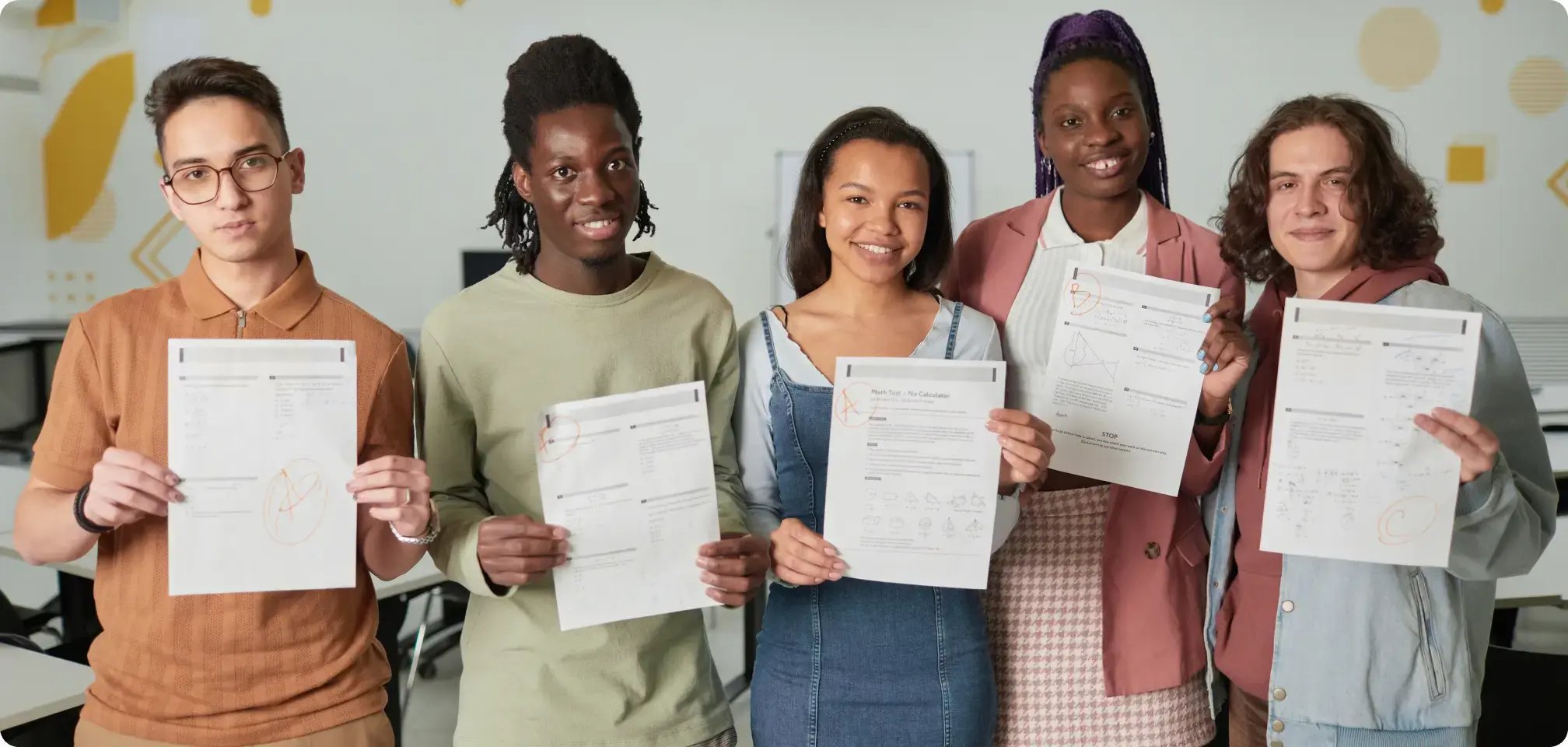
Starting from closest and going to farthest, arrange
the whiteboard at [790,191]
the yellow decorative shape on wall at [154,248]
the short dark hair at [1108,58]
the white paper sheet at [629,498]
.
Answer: the white paper sheet at [629,498] → the short dark hair at [1108,58] → the whiteboard at [790,191] → the yellow decorative shape on wall at [154,248]

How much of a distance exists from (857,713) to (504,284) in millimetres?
935

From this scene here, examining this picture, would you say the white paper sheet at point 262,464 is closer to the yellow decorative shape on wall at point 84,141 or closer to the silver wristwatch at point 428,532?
the silver wristwatch at point 428,532

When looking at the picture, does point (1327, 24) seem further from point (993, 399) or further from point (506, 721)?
point (506, 721)

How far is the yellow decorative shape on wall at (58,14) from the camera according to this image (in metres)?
7.00

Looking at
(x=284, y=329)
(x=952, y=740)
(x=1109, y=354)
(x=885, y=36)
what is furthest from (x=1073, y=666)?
(x=885, y=36)

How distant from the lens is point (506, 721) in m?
1.88

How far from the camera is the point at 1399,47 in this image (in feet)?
22.0

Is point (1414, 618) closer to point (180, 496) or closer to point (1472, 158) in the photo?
point (180, 496)

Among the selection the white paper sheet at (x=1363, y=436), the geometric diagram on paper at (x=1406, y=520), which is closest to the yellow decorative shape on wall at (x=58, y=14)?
the white paper sheet at (x=1363, y=436)

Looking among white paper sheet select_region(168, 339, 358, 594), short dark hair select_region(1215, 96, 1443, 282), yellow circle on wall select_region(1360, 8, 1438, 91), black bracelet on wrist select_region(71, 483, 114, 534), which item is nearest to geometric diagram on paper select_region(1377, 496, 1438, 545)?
short dark hair select_region(1215, 96, 1443, 282)

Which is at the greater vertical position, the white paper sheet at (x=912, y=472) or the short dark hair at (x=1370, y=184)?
the short dark hair at (x=1370, y=184)

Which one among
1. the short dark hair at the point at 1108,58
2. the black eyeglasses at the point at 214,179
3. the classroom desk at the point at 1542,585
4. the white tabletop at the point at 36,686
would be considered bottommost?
the white tabletop at the point at 36,686

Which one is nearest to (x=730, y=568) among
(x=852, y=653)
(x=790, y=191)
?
(x=852, y=653)

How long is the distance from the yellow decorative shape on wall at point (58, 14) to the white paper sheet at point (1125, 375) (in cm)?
719
